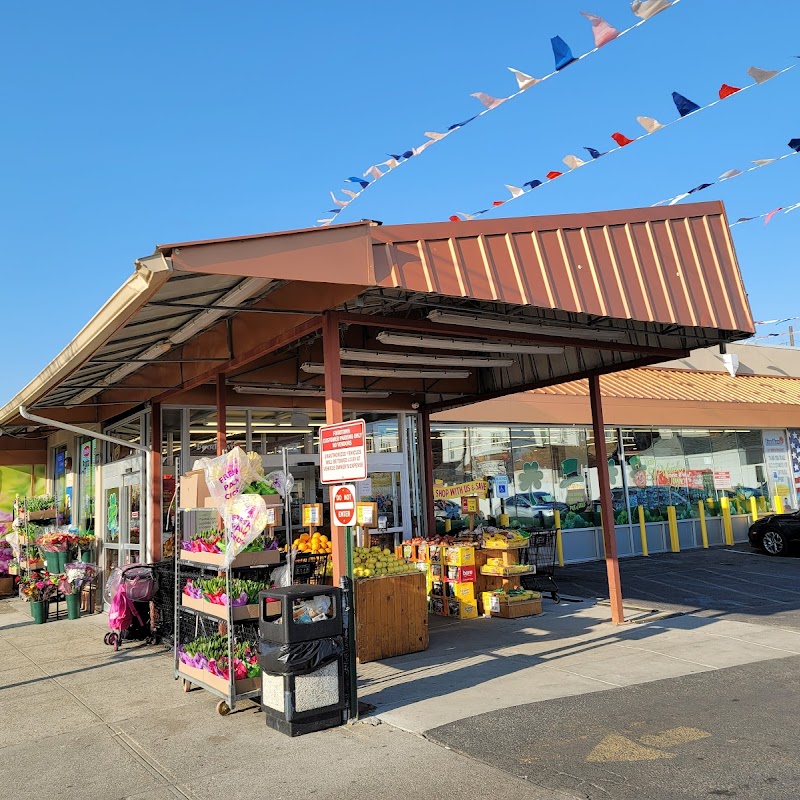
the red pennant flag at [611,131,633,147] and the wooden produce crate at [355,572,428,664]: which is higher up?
the red pennant flag at [611,131,633,147]

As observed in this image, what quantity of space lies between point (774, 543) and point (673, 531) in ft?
8.67

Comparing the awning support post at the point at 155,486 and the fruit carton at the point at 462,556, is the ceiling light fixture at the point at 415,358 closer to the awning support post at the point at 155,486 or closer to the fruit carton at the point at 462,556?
the fruit carton at the point at 462,556

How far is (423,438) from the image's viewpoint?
13953mm

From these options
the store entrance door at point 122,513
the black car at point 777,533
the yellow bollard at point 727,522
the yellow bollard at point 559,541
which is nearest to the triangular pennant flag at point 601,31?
the store entrance door at point 122,513

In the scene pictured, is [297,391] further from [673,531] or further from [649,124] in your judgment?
[673,531]

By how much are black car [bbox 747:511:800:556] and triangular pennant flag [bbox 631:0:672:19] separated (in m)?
14.3

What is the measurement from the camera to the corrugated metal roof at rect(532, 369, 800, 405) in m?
19.8

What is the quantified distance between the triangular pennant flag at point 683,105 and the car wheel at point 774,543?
13039 millimetres

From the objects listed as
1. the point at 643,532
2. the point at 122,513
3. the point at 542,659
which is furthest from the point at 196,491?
the point at 643,532

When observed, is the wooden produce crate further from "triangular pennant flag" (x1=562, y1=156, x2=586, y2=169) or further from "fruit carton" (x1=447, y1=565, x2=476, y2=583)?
"triangular pennant flag" (x1=562, y1=156, x2=586, y2=169)

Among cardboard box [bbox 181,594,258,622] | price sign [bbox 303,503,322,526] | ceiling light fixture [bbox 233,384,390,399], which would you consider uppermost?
ceiling light fixture [bbox 233,384,390,399]

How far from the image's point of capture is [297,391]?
12.2 m

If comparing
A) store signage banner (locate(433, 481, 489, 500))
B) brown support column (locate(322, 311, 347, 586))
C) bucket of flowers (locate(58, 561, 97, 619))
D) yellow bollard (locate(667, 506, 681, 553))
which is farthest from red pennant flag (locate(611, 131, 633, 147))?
yellow bollard (locate(667, 506, 681, 553))

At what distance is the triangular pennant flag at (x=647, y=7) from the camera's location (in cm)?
612
